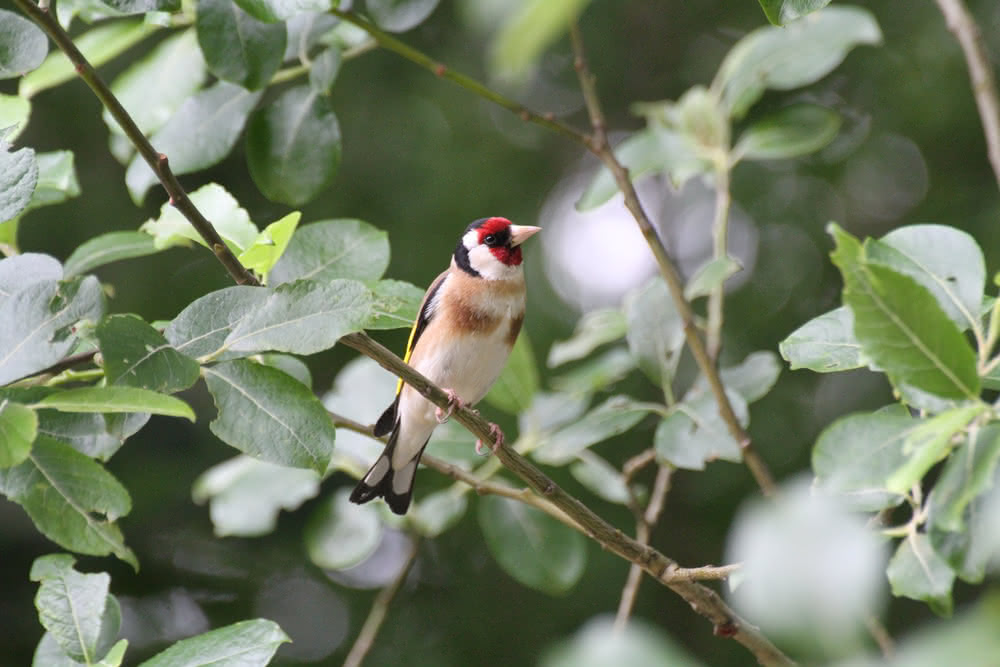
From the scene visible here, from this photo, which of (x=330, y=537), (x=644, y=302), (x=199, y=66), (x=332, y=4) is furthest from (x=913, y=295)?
(x=330, y=537)

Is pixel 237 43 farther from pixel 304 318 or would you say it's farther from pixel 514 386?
pixel 514 386

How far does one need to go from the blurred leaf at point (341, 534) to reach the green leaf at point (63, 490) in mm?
1315

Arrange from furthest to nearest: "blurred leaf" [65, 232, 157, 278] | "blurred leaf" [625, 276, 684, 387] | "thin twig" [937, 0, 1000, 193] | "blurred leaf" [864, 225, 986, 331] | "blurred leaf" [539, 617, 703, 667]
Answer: "blurred leaf" [625, 276, 684, 387] < "blurred leaf" [65, 232, 157, 278] < "thin twig" [937, 0, 1000, 193] < "blurred leaf" [864, 225, 986, 331] < "blurred leaf" [539, 617, 703, 667]

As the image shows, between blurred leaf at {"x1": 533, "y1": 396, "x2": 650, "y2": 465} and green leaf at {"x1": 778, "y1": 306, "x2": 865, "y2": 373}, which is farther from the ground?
green leaf at {"x1": 778, "y1": 306, "x2": 865, "y2": 373}

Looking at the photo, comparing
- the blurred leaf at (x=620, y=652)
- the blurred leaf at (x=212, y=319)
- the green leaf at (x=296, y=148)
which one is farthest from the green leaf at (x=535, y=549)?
the blurred leaf at (x=620, y=652)

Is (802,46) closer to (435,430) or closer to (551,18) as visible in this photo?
(435,430)

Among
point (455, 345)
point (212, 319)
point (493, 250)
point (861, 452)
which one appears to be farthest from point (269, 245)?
point (493, 250)

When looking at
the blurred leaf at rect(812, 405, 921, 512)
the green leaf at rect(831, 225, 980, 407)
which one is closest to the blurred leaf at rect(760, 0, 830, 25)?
the green leaf at rect(831, 225, 980, 407)

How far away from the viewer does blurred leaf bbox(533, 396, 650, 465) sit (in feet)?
7.52

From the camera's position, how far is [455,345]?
8.89ft

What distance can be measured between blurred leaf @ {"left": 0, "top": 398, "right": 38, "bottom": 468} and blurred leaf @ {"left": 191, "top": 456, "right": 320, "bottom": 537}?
150cm

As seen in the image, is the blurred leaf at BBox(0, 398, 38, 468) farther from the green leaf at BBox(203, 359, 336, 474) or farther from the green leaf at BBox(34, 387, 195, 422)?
the green leaf at BBox(203, 359, 336, 474)

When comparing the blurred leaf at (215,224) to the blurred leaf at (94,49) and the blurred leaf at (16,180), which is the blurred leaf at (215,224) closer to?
the blurred leaf at (16,180)

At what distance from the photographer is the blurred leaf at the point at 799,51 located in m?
2.69
